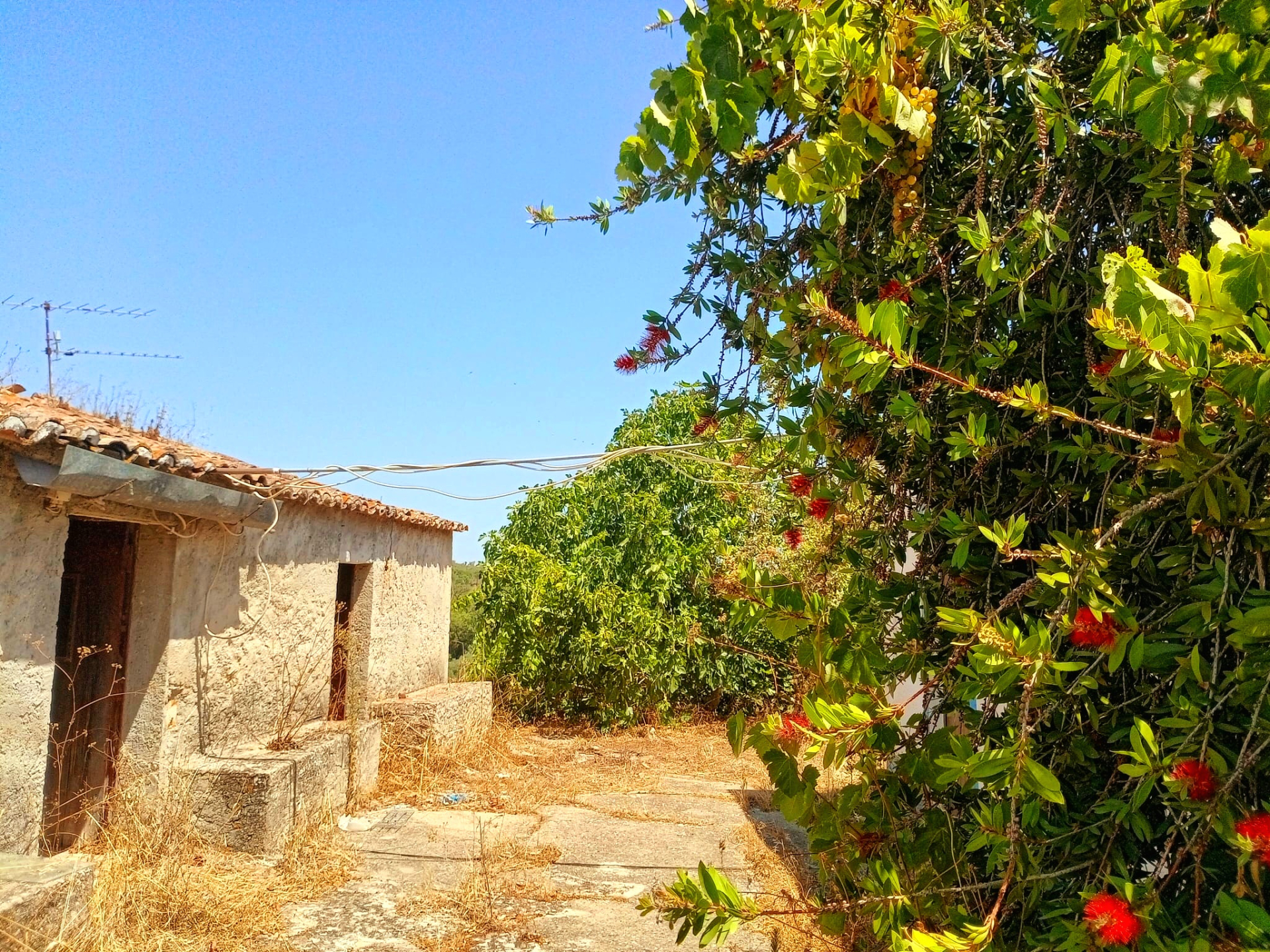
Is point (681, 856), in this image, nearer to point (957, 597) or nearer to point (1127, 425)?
point (957, 597)

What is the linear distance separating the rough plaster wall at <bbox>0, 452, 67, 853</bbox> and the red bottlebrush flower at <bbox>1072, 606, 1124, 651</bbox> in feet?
13.8

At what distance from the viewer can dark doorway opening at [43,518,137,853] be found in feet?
15.8

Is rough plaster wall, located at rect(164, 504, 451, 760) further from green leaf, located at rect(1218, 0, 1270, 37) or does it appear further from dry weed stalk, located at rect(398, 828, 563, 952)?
green leaf, located at rect(1218, 0, 1270, 37)

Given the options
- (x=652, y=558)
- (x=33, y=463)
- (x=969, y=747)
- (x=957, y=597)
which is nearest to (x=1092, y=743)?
(x=969, y=747)

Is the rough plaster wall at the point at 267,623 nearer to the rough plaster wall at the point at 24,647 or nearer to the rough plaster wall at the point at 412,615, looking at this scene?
the rough plaster wall at the point at 412,615

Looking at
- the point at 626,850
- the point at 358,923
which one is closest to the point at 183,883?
the point at 358,923

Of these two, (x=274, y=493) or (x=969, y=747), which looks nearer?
(x=969, y=747)

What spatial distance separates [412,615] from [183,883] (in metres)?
4.82

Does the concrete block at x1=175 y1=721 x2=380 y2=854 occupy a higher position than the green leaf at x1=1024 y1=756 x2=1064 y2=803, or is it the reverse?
the green leaf at x1=1024 y1=756 x2=1064 y2=803

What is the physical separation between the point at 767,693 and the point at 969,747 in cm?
1035

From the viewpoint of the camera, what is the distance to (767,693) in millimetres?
11258

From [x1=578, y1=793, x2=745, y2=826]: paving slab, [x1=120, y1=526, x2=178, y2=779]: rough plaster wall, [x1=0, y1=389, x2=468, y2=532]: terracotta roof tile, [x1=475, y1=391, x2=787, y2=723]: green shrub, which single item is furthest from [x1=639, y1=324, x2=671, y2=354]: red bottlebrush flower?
[x1=475, y1=391, x2=787, y2=723]: green shrub

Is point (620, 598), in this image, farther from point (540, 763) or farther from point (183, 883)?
point (183, 883)

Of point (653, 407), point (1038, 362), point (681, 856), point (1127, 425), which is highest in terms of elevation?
point (653, 407)
